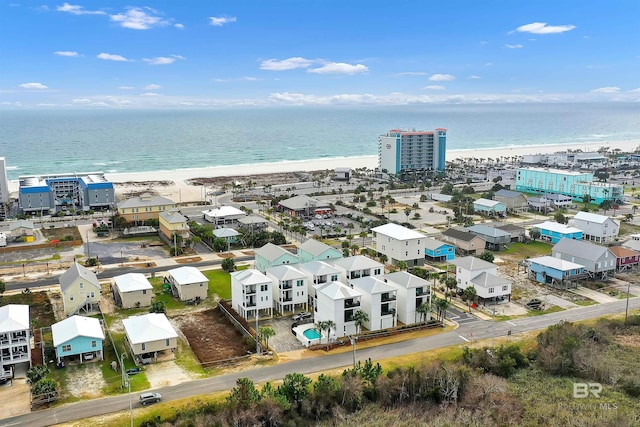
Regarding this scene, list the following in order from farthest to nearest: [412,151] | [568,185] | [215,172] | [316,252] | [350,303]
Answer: [215,172], [412,151], [568,185], [316,252], [350,303]

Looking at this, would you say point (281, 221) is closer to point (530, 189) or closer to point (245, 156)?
point (530, 189)

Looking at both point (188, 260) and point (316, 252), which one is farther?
point (188, 260)

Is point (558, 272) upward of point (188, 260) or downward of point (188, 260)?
upward

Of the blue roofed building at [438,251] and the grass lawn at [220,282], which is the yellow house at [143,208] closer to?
the grass lawn at [220,282]

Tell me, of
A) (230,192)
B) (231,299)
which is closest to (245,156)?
(230,192)

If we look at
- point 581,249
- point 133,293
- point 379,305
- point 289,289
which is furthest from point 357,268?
point 581,249

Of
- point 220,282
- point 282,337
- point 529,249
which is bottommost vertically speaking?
point 282,337

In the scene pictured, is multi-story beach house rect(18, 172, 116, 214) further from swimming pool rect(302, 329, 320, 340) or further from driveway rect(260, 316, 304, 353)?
swimming pool rect(302, 329, 320, 340)

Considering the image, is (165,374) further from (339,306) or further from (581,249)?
(581,249)
